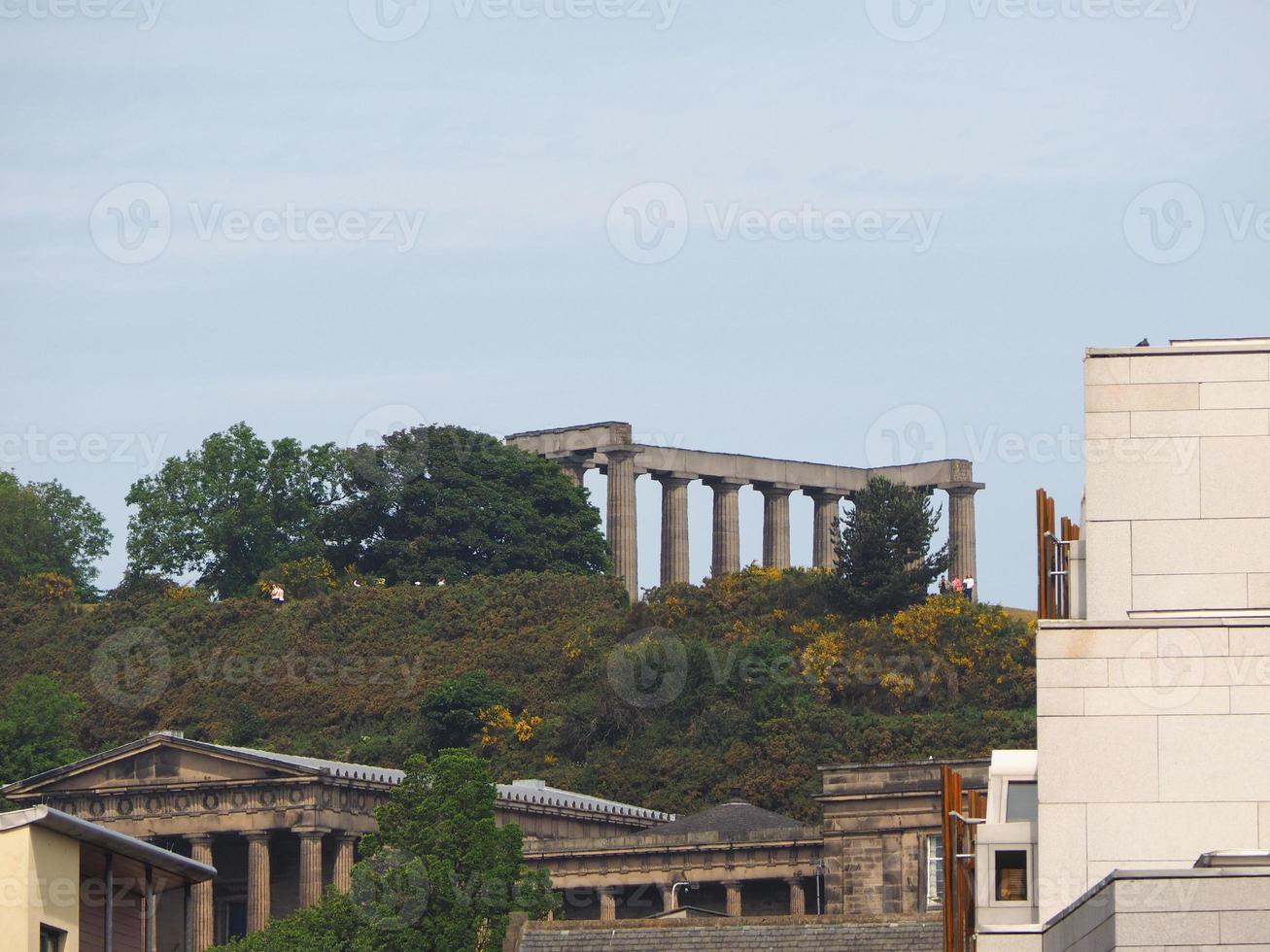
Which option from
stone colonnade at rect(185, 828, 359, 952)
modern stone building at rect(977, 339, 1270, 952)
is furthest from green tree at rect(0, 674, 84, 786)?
modern stone building at rect(977, 339, 1270, 952)

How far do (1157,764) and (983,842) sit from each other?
10.1 ft

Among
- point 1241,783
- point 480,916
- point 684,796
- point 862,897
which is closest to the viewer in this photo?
point 1241,783

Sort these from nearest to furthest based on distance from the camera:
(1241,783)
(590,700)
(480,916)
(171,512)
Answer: (1241,783) < (480,916) < (590,700) < (171,512)

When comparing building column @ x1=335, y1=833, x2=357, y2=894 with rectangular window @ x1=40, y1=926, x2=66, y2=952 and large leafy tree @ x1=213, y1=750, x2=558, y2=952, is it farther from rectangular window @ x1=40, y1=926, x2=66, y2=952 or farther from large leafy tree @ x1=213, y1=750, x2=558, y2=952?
rectangular window @ x1=40, y1=926, x2=66, y2=952

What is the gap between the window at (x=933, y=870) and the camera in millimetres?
100688

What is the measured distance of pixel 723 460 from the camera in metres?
178

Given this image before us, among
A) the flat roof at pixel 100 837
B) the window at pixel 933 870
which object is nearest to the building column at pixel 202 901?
the window at pixel 933 870

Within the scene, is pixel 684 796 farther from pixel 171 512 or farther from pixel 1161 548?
pixel 1161 548

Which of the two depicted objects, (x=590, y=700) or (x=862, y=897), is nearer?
(x=862, y=897)

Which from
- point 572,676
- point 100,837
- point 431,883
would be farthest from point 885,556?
point 100,837

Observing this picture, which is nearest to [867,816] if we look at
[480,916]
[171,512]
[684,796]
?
[480,916]

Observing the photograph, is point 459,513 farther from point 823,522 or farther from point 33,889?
point 33,889

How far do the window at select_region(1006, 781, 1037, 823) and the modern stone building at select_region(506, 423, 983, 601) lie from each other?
404 feet

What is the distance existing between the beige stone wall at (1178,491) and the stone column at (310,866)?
8576 cm
